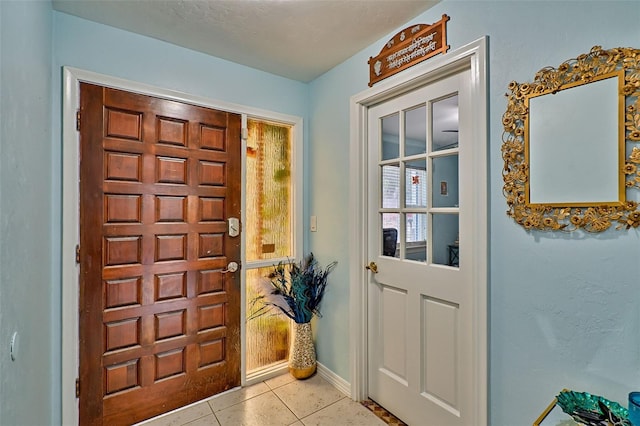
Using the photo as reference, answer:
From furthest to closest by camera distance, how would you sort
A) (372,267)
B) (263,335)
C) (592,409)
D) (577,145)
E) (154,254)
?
1. (263,335)
2. (372,267)
3. (154,254)
4. (577,145)
5. (592,409)

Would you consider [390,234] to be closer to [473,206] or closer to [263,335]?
[473,206]

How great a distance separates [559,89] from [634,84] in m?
0.21

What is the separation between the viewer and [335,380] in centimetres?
229

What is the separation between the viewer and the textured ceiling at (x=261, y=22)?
163 centimetres

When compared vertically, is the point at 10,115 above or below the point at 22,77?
below

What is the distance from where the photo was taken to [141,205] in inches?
75.4

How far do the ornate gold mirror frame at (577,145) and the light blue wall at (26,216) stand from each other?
1.72 metres

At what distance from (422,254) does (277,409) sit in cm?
138

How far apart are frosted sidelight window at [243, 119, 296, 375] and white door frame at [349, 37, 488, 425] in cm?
65

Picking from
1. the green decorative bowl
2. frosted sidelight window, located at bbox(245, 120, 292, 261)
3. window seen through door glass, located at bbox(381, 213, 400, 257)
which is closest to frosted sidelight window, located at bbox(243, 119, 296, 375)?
frosted sidelight window, located at bbox(245, 120, 292, 261)

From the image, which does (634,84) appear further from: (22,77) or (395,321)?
(22,77)

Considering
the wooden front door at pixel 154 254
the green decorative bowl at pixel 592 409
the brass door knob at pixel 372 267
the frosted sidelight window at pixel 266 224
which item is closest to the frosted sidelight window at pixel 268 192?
the frosted sidelight window at pixel 266 224

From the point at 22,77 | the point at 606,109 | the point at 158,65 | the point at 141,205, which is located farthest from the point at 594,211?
the point at 158,65

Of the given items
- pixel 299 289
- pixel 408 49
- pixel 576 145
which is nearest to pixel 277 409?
pixel 299 289
